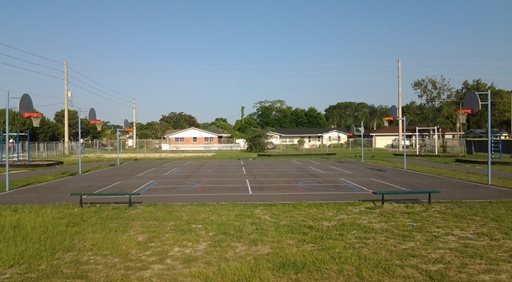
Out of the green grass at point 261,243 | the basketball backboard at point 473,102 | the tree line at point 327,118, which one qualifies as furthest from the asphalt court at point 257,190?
the tree line at point 327,118

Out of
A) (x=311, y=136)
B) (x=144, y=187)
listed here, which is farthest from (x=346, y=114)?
(x=144, y=187)

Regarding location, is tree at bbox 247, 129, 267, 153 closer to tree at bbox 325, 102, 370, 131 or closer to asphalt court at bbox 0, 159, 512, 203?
asphalt court at bbox 0, 159, 512, 203

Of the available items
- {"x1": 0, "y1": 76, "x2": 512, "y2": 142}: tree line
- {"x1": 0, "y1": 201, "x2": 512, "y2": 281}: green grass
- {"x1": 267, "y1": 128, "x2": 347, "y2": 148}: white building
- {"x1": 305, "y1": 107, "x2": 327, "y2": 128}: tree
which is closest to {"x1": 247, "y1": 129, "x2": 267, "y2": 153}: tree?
{"x1": 0, "y1": 76, "x2": 512, "y2": 142}: tree line

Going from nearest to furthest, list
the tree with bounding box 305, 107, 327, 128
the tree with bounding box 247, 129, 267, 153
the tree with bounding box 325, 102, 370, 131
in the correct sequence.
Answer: the tree with bounding box 247, 129, 267, 153 < the tree with bounding box 305, 107, 327, 128 < the tree with bounding box 325, 102, 370, 131

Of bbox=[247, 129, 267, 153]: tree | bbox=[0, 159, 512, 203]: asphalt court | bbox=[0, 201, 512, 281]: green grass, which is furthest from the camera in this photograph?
bbox=[247, 129, 267, 153]: tree

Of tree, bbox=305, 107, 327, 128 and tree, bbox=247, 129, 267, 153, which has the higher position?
tree, bbox=305, 107, 327, 128

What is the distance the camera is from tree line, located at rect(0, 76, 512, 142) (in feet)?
244

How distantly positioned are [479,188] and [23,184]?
18.9 m

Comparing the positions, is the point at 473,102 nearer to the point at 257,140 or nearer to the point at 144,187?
the point at 144,187

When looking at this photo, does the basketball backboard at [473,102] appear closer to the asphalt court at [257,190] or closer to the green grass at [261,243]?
the asphalt court at [257,190]

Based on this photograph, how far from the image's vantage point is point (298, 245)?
8.38 m

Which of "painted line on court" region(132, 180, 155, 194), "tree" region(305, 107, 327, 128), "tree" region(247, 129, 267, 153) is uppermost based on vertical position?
"tree" region(305, 107, 327, 128)

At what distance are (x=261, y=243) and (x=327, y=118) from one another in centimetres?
14640

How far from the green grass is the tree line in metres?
50.5
